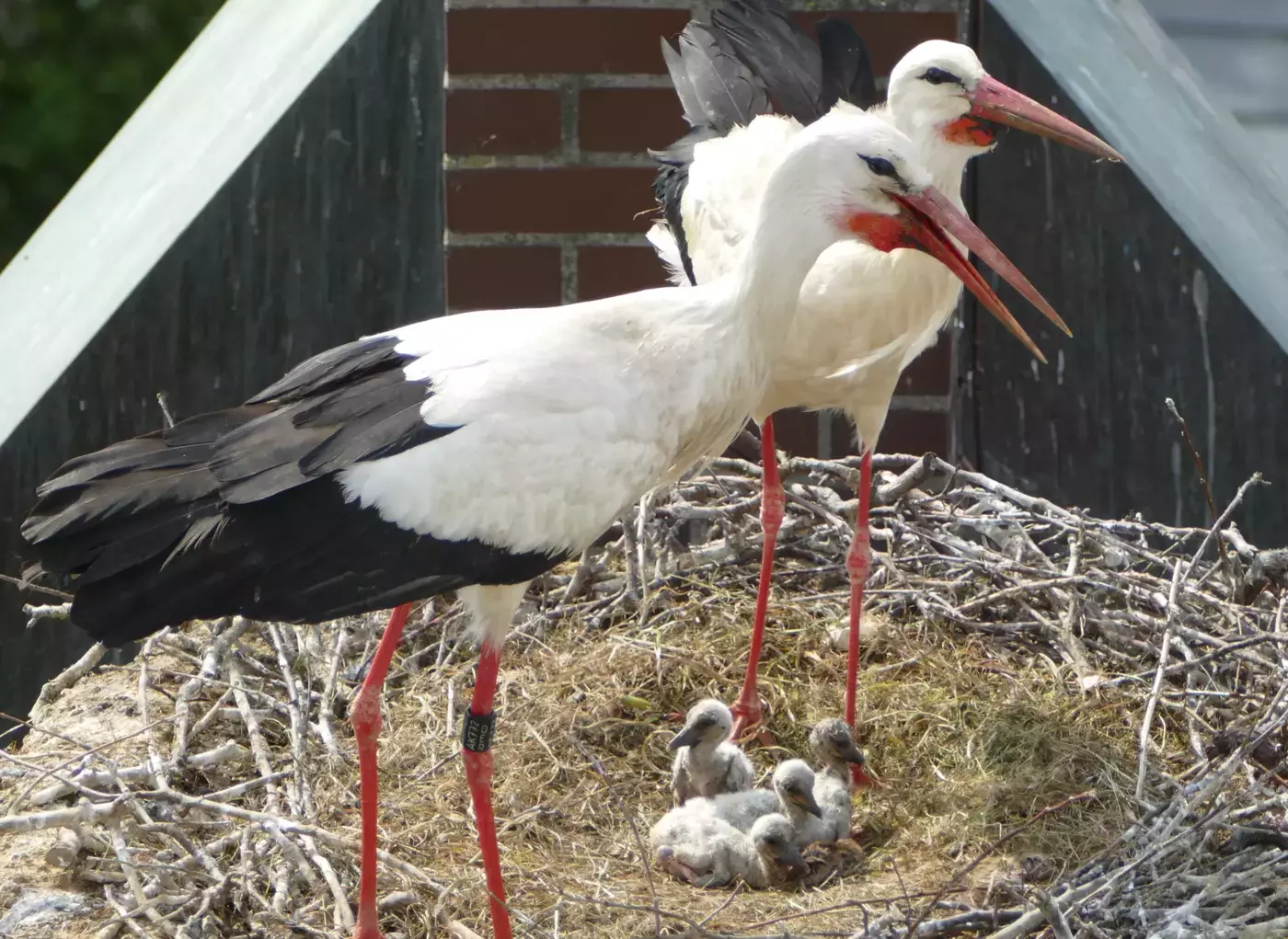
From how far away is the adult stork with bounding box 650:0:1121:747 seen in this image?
12.0ft

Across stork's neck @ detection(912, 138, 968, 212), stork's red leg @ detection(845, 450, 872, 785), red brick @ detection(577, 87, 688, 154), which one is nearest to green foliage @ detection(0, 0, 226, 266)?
red brick @ detection(577, 87, 688, 154)

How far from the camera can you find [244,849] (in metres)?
3.21

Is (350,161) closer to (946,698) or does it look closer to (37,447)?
(37,447)

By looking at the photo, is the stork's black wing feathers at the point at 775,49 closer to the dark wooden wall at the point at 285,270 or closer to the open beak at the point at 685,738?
the dark wooden wall at the point at 285,270

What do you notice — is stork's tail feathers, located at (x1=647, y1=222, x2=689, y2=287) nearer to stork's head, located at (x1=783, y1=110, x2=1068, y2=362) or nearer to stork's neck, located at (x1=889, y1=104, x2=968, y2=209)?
stork's neck, located at (x1=889, y1=104, x2=968, y2=209)

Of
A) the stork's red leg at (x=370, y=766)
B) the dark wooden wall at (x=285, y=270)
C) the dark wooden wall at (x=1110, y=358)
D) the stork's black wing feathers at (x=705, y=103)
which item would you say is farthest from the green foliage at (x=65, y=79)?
the stork's red leg at (x=370, y=766)

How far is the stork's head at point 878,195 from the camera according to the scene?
309 cm

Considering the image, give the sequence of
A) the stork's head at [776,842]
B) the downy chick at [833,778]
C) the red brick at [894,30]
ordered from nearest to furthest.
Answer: the stork's head at [776,842]
the downy chick at [833,778]
the red brick at [894,30]

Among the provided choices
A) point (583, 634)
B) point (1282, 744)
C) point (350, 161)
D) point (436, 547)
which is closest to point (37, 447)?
point (350, 161)

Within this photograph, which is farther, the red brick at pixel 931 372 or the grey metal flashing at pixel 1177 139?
the red brick at pixel 931 372

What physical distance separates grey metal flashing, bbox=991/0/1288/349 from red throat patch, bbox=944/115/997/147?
0.63 m

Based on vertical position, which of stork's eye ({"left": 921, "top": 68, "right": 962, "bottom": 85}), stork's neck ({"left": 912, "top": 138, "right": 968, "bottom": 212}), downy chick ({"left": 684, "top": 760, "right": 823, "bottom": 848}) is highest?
stork's eye ({"left": 921, "top": 68, "right": 962, "bottom": 85})

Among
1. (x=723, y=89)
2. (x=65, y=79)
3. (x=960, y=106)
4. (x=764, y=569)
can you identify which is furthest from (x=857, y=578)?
(x=65, y=79)

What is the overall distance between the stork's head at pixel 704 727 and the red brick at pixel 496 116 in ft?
5.36
